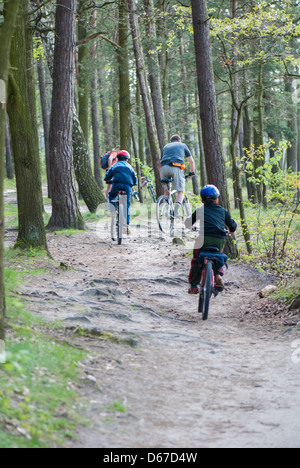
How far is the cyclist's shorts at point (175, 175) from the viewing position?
1446cm

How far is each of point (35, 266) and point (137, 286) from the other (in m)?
1.88

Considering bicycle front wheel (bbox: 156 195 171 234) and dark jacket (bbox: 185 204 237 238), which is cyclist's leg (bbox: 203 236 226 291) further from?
bicycle front wheel (bbox: 156 195 171 234)

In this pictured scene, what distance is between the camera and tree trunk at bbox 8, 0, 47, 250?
9.85m

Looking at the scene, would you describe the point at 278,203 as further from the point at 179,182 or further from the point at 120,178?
the point at 120,178

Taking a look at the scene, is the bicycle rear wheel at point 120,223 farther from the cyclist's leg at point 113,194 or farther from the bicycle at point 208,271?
the bicycle at point 208,271

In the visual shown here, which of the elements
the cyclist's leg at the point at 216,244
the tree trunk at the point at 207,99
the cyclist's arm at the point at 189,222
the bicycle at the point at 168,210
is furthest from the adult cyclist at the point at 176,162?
the cyclist's leg at the point at 216,244

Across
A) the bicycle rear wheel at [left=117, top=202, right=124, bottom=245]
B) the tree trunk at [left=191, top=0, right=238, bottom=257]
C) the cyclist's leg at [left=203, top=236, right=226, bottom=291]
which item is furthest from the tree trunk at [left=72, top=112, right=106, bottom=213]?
the cyclist's leg at [left=203, top=236, right=226, bottom=291]

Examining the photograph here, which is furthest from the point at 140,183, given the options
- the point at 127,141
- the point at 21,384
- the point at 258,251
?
the point at 21,384

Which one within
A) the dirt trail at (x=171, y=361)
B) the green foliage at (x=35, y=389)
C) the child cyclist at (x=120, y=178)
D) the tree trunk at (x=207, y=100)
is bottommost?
the dirt trail at (x=171, y=361)

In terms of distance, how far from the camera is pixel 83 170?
61.3 feet

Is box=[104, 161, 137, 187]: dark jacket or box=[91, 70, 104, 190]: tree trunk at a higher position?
box=[91, 70, 104, 190]: tree trunk

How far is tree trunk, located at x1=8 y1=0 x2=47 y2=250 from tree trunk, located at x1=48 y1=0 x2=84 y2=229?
10.00 ft

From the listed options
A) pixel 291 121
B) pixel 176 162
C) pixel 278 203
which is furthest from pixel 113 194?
pixel 291 121

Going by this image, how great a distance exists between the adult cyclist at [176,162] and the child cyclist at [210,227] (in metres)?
5.31
